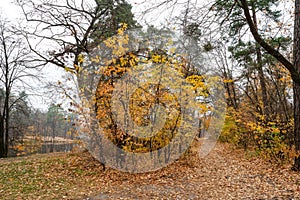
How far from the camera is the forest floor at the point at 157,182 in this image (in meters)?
5.22

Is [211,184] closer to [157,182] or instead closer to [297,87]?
[157,182]

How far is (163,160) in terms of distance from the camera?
7.67 meters

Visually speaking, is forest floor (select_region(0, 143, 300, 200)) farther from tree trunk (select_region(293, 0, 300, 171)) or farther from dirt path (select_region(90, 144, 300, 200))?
tree trunk (select_region(293, 0, 300, 171))

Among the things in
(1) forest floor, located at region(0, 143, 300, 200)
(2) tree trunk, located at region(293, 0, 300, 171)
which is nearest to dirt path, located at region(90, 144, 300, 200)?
(1) forest floor, located at region(0, 143, 300, 200)

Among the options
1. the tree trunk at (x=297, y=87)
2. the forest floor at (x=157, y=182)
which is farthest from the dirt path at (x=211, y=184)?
the tree trunk at (x=297, y=87)

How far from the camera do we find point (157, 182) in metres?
6.25

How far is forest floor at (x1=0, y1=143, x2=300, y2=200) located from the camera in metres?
5.22

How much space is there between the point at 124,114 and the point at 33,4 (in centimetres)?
772

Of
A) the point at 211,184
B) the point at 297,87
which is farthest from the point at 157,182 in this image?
the point at 297,87

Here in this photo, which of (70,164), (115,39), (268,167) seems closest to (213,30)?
(115,39)

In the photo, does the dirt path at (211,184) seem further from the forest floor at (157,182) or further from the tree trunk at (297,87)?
the tree trunk at (297,87)

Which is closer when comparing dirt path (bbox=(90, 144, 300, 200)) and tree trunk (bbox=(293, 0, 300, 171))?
→ dirt path (bbox=(90, 144, 300, 200))

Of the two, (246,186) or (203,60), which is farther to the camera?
(203,60)

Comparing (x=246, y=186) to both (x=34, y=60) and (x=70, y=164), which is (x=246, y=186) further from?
(x=34, y=60)
